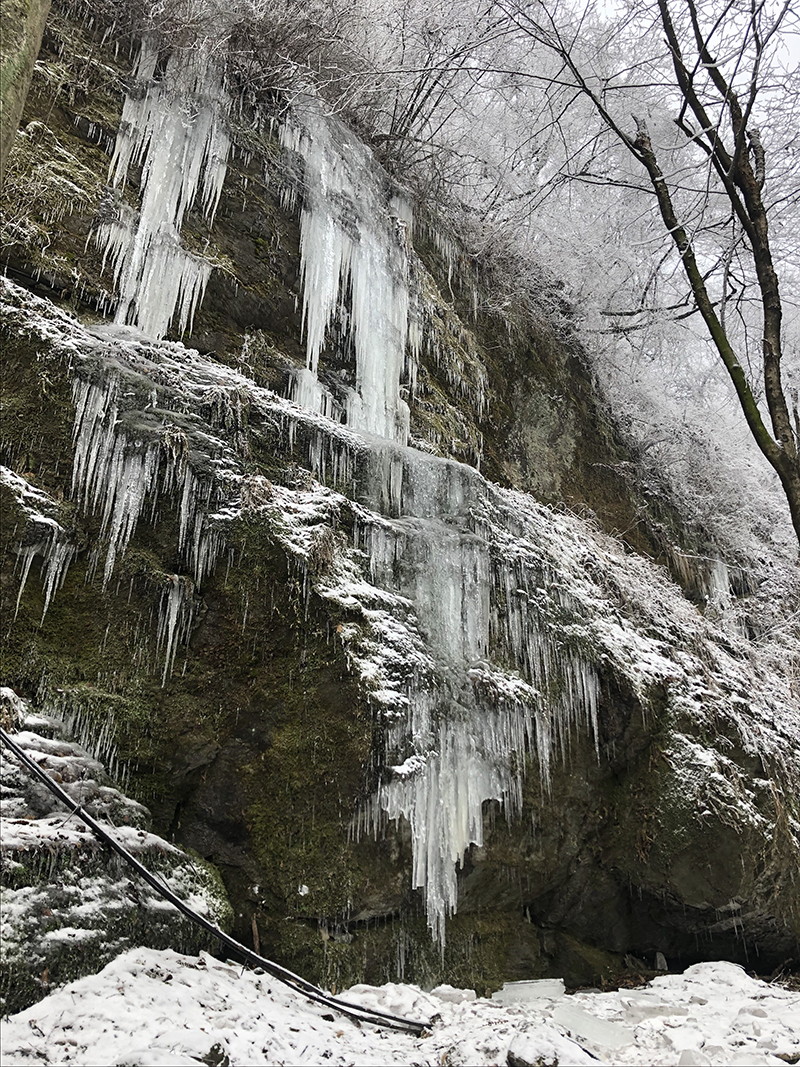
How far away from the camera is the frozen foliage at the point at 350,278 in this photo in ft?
24.4

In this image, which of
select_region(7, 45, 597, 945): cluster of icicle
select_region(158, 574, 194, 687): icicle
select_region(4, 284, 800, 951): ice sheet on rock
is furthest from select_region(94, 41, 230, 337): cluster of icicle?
select_region(158, 574, 194, 687): icicle

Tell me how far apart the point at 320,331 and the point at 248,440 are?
2720 millimetres

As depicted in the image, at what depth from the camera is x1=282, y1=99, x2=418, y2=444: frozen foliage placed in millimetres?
7438

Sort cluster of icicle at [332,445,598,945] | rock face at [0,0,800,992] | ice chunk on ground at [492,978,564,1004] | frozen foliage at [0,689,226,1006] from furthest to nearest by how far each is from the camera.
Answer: ice chunk on ground at [492,978,564,1004], cluster of icicle at [332,445,598,945], rock face at [0,0,800,992], frozen foliage at [0,689,226,1006]

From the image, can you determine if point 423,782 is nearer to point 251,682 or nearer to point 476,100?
point 251,682

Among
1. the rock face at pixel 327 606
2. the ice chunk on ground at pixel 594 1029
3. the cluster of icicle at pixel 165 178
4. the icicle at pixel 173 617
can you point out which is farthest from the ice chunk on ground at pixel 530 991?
the cluster of icicle at pixel 165 178

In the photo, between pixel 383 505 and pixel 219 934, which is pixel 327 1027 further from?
pixel 383 505

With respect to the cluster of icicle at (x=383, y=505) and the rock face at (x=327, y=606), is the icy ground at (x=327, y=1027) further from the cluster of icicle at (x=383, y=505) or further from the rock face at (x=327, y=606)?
the cluster of icicle at (x=383, y=505)

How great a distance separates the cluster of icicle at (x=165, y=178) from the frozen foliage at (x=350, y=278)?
3.38 ft

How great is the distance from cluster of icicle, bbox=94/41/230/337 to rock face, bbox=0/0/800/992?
3 cm

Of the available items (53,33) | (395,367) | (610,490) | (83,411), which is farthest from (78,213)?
(610,490)

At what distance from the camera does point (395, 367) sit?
7.94 m

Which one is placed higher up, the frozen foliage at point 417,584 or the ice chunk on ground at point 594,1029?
the frozen foliage at point 417,584

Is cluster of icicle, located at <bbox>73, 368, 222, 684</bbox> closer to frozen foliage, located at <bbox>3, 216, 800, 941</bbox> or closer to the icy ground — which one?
frozen foliage, located at <bbox>3, 216, 800, 941</bbox>
